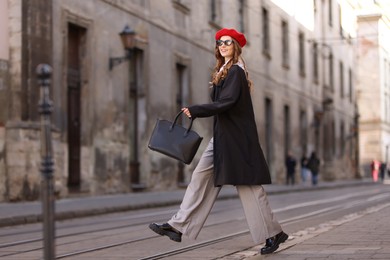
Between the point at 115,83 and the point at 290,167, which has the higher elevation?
the point at 115,83

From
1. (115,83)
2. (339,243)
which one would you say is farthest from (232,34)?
(115,83)

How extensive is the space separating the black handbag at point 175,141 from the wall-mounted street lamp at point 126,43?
12.8 metres

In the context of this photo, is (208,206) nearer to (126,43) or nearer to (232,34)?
(232,34)

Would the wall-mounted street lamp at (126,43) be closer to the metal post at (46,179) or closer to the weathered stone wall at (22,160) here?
the weathered stone wall at (22,160)

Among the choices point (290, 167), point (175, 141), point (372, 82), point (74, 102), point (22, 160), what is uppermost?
point (372, 82)

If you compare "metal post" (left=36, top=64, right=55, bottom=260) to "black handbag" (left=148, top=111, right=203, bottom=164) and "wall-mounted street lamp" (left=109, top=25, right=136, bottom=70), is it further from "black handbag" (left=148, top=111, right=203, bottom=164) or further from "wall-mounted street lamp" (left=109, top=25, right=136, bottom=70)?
"wall-mounted street lamp" (left=109, top=25, right=136, bottom=70)

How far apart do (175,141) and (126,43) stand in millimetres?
13153

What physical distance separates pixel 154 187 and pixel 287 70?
16.0 metres

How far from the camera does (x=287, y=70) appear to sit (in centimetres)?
3662

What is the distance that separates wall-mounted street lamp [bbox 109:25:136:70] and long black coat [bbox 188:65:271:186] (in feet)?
42.5

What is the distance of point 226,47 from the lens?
6.57 meters

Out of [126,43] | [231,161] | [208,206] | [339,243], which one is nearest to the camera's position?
[231,161]

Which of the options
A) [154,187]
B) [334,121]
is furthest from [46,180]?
[334,121]

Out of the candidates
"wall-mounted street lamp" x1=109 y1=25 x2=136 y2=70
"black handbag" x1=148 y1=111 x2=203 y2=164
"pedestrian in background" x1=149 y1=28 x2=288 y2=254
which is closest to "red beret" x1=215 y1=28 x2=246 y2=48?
"pedestrian in background" x1=149 y1=28 x2=288 y2=254
